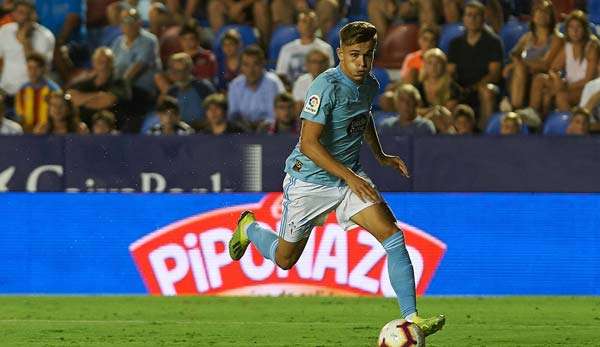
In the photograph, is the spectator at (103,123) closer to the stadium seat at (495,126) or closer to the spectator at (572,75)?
the stadium seat at (495,126)

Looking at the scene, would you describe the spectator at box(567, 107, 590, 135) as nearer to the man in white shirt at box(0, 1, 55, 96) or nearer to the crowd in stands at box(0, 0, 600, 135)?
the crowd in stands at box(0, 0, 600, 135)

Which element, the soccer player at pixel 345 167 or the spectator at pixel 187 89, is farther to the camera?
the spectator at pixel 187 89

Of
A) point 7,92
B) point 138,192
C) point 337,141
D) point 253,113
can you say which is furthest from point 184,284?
point 337,141

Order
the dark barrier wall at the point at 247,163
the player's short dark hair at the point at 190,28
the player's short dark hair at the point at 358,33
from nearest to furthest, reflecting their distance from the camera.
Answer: the player's short dark hair at the point at 358,33, the dark barrier wall at the point at 247,163, the player's short dark hair at the point at 190,28

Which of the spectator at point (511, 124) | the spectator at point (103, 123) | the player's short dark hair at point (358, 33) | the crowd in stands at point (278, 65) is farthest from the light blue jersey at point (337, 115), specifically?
the spectator at point (103, 123)

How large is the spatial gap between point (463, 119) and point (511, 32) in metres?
1.63

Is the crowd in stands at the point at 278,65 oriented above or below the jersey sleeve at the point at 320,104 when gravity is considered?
below

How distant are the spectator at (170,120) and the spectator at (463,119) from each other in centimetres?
241

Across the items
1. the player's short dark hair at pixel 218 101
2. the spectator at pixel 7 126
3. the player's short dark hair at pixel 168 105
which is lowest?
the spectator at pixel 7 126

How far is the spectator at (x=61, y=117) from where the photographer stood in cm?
1231

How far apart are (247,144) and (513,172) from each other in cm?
225

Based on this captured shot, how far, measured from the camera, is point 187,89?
1297 cm

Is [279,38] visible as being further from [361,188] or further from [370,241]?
[361,188]

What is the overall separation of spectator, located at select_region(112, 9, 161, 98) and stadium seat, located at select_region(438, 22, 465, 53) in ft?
9.28
